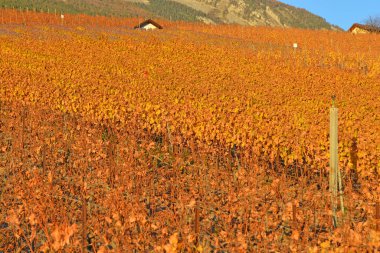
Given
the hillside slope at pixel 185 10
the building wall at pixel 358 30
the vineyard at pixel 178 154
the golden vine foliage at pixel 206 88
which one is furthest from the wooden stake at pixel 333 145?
the hillside slope at pixel 185 10

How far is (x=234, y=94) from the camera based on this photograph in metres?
19.9

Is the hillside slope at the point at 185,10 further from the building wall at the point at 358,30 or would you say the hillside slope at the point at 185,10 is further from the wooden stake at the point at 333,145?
the wooden stake at the point at 333,145

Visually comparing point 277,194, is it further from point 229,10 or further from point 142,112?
point 229,10

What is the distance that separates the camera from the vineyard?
24.0 feet

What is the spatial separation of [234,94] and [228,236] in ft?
42.1

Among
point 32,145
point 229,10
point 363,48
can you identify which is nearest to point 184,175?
point 32,145

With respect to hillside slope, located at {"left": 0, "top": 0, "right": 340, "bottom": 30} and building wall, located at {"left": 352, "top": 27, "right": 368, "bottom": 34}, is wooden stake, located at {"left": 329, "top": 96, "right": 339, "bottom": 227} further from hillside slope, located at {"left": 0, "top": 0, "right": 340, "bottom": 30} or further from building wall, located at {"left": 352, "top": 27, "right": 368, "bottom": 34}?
hillside slope, located at {"left": 0, "top": 0, "right": 340, "bottom": 30}

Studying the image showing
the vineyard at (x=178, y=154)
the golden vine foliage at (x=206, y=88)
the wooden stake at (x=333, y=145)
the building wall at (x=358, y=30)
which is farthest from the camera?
the building wall at (x=358, y=30)

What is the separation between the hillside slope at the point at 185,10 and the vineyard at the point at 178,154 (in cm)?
4980

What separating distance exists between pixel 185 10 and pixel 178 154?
137415 mm

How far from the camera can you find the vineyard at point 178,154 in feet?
24.0

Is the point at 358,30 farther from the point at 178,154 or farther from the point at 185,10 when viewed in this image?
the point at 185,10

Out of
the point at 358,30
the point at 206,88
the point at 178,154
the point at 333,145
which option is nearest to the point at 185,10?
the point at 358,30

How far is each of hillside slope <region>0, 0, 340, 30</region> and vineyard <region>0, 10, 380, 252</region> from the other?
4980cm
